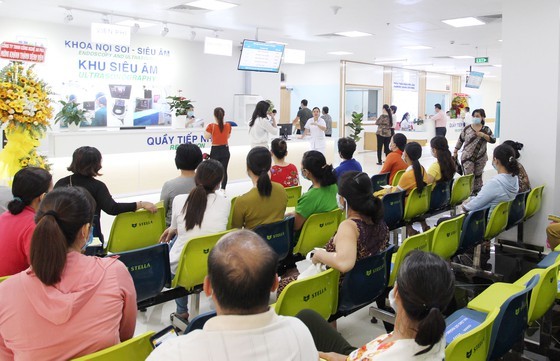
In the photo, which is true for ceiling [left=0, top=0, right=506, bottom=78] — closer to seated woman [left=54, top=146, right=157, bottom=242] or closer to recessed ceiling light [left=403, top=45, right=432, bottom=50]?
recessed ceiling light [left=403, top=45, right=432, bottom=50]

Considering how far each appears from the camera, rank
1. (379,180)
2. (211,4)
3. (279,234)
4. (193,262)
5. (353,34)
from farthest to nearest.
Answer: (353,34) < (211,4) < (379,180) < (279,234) < (193,262)

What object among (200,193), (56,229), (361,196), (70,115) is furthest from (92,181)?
(70,115)

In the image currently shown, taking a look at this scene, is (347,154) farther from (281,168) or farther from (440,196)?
(440,196)

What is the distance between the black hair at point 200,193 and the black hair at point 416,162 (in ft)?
7.64

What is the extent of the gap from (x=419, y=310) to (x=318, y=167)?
2.26 meters

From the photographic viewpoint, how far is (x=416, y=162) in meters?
5.00

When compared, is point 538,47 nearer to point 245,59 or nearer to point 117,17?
point 245,59

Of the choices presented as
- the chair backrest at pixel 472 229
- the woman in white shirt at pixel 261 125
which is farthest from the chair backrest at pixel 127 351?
the woman in white shirt at pixel 261 125

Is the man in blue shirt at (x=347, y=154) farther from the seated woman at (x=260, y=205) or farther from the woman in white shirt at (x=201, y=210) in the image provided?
the woman in white shirt at (x=201, y=210)

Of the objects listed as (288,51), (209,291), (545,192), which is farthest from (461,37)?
(209,291)

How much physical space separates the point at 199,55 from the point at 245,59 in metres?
2.62

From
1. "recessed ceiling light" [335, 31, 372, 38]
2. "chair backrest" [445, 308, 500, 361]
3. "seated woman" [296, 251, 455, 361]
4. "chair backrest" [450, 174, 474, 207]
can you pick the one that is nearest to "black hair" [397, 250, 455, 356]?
"seated woman" [296, 251, 455, 361]

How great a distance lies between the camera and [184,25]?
9406 mm

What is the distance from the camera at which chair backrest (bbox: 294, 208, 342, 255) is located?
3.66 m
